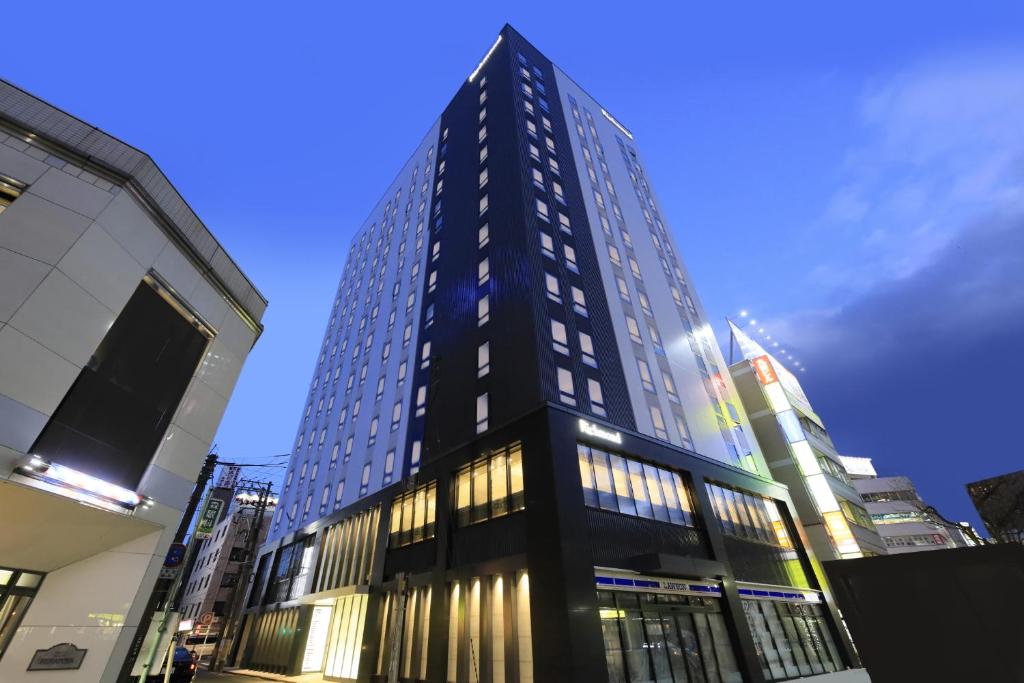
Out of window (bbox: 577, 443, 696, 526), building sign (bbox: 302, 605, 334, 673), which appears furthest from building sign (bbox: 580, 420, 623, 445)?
building sign (bbox: 302, 605, 334, 673)

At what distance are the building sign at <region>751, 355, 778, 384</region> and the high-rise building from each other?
9.34 m

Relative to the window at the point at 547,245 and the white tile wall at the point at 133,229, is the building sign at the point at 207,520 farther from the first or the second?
the window at the point at 547,245

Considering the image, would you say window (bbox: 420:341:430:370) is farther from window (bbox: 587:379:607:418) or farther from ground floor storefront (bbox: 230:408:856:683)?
window (bbox: 587:379:607:418)

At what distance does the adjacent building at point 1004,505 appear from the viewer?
1120 centimetres

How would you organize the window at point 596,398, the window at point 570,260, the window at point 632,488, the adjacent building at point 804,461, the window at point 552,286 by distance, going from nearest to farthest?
the window at point 632,488 < the window at point 596,398 < the window at point 552,286 < the window at point 570,260 < the adjacent building at point 804,461

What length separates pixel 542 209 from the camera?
105ft

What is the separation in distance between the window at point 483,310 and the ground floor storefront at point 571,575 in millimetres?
8134

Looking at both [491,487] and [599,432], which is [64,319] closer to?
[491,487]

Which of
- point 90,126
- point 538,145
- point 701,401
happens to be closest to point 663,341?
point 701,401

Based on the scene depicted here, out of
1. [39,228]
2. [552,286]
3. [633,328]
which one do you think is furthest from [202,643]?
[39,228]

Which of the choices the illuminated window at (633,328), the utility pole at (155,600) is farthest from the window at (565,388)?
the utility pole at (155,600)

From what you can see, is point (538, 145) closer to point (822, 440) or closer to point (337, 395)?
point (337, 395)

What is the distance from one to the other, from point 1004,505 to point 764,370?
131 feet

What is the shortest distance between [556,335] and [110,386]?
1912cm
